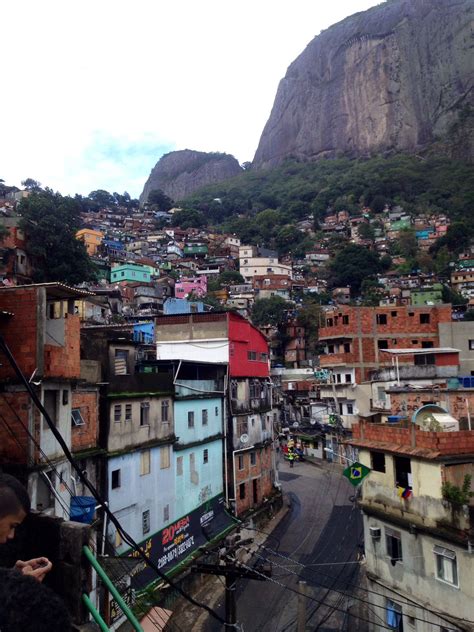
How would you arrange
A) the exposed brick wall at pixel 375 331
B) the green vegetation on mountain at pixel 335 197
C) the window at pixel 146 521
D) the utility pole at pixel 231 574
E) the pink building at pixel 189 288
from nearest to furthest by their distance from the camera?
1. the utility pole at pixel 231 574
2. the window at pixel 146 521
3. the exposed brick wall at pixel 375 331
4. the pink building at pixel 189 288
5. the green vegetation on mountain at pixel 335 197

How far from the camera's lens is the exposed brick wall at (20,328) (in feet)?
45.5

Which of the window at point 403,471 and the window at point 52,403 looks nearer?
the window at point 52,403

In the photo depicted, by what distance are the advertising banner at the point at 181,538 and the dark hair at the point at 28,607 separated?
15793 millimetres

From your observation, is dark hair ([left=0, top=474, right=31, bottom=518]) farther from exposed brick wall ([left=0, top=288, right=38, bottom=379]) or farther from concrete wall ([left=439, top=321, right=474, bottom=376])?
concrete wall ([left=439, top=321, right=474, bottom=376])

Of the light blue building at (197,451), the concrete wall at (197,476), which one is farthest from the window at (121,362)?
the concrete wall at (197,476)

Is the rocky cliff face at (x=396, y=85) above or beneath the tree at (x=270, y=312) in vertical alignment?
above

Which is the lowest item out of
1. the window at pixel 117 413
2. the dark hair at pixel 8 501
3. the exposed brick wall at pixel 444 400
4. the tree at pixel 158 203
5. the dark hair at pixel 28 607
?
the exposed brick wall at pixel 444 400

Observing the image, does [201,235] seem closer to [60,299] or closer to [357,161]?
[357,161]

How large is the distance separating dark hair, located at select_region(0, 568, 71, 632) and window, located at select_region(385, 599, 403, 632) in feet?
50.9

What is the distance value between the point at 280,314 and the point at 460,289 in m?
34.0

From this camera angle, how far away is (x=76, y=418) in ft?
58.3

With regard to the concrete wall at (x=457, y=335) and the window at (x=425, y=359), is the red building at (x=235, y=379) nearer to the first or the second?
the window at (x=425, y=359)

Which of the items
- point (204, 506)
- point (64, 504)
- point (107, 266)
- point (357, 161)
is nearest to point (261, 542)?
point (204, 506)

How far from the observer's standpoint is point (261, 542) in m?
29.7
